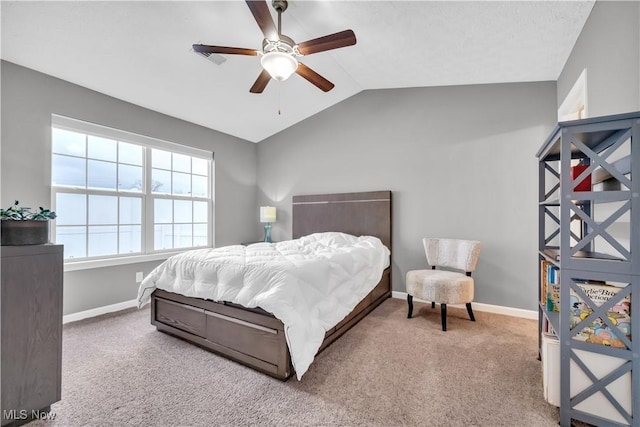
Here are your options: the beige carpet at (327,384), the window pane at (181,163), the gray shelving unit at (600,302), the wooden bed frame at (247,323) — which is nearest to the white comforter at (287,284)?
the wooden bed frame at (247,323)

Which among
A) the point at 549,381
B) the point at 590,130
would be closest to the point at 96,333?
the point at 549,381

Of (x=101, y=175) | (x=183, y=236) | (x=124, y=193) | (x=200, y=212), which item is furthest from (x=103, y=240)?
(x=200, y=212)

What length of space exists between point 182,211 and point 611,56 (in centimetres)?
450

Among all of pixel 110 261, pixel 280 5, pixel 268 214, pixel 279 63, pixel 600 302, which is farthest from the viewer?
pixel 268 214

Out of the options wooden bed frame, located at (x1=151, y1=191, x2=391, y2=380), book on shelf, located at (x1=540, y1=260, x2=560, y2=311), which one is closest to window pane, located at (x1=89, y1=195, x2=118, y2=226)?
wooden bed frame, located at (x1=151, y1=191, x2=391, y2=380)

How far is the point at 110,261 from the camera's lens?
3180 millimetres

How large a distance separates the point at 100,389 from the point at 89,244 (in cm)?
192

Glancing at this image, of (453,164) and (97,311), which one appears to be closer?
(97,311)

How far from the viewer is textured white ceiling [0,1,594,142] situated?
2.15 meters

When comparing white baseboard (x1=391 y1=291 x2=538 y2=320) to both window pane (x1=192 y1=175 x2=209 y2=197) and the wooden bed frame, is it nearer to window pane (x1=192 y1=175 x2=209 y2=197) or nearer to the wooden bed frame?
the wooden bed frame

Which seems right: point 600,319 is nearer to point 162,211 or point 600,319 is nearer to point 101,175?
point 162,211

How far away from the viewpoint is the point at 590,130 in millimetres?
1398

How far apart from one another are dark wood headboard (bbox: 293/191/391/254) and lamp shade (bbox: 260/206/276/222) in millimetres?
377

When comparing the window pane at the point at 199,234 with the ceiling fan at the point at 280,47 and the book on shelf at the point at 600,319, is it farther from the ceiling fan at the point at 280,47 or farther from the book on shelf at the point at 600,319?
the book on shelf at the point at 600,319
